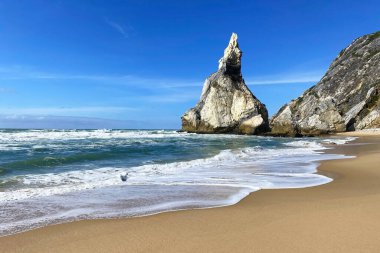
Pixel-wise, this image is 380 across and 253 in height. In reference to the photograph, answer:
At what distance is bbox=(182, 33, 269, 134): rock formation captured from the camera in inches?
2566

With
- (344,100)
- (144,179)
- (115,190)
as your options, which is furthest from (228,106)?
(115,190)

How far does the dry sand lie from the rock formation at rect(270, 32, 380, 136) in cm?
5328

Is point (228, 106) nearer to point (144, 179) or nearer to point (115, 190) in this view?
point (144, 179)

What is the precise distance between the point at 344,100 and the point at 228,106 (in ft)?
92.3

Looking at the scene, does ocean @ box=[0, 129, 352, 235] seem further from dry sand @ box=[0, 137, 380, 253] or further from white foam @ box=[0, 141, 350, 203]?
dry sand @ box=[0, 137, 380, 253]

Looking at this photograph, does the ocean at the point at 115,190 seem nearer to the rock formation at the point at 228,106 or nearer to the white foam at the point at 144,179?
the white foam at the point at 144,179

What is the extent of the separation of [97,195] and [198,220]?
11.6 feet

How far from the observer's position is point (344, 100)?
76.8 meters

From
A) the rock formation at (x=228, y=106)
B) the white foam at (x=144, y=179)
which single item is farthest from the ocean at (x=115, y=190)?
the rock formation at (x=228, y=106)

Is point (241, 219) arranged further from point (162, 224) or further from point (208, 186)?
point (208, 186)

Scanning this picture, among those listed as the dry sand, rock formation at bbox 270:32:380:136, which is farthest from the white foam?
rock formation at bbox 270:32:380:136

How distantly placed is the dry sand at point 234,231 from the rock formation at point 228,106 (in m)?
58.0

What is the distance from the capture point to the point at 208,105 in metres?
70.4

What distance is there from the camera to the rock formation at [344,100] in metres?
64.6
